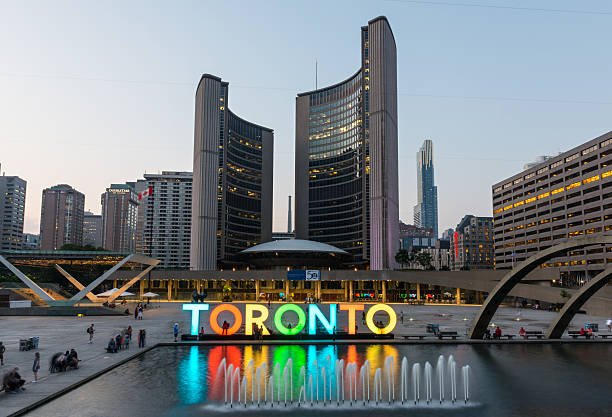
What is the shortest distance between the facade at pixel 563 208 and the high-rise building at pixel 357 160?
39696 millimetres

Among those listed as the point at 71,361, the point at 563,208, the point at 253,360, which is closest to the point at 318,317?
the point at 253,360

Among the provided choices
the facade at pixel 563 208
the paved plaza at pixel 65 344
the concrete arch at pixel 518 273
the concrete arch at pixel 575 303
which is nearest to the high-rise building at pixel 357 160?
the facade at pixel 563 208

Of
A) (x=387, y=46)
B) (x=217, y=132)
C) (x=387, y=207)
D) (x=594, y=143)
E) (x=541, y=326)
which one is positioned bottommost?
(x=541, y=326)

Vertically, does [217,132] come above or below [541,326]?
above

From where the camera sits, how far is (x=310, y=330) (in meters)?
35.1

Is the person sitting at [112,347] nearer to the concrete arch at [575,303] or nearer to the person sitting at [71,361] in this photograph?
the person sitting at [71,361]

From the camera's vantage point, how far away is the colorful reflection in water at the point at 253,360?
790 inches

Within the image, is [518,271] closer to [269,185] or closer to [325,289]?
[325,289]

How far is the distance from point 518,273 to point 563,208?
116901mm

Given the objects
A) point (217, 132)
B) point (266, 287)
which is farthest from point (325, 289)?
point (217, 132)

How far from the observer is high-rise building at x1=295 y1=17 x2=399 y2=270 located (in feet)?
461

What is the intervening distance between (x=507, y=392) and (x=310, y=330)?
58.2ft

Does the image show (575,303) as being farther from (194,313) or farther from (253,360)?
(194,313)

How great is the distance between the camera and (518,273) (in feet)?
110
